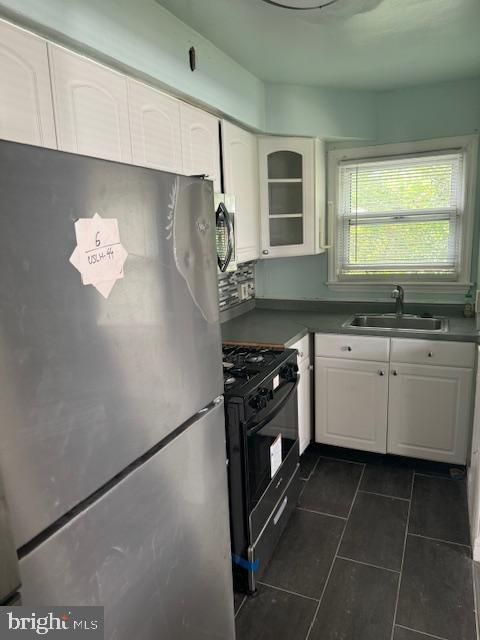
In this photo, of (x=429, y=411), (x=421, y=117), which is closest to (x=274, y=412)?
(x=429, y=411)

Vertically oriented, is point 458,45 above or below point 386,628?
above

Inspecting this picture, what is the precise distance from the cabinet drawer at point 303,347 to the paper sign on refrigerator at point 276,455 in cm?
63

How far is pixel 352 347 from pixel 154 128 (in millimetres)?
1665

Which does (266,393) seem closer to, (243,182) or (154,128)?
(154,128)

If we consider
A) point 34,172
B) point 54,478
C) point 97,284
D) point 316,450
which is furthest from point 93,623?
point 316,450

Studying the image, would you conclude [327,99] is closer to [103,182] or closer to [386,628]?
[103,182]

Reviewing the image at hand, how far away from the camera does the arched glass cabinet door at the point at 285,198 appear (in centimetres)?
291

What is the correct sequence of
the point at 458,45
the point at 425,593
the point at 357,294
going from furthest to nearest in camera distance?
the point at 357,294 → the point at 458,45 → the point at 425,593

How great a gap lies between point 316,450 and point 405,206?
69.9 inches

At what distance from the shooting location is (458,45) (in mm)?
2197

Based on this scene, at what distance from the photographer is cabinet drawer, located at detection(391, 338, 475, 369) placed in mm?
2436

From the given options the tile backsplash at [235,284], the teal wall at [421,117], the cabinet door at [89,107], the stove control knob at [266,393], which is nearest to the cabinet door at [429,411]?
the teal wall at [421,117]

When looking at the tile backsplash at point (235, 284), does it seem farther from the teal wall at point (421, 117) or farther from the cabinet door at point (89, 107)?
the cabinet door at point (89, 107)

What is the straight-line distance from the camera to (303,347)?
2691mm
